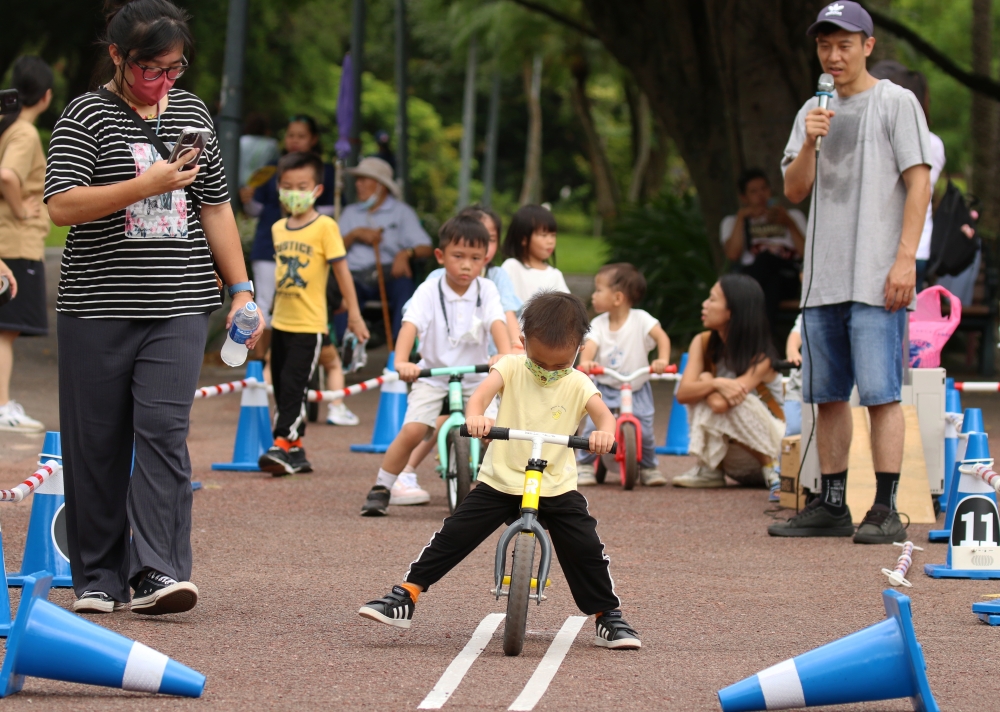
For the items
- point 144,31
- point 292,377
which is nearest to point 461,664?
point 144,31

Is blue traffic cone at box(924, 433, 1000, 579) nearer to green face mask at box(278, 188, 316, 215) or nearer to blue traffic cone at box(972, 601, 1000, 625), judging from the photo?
blue traffic cone at box(972, 601, 1000, 625)

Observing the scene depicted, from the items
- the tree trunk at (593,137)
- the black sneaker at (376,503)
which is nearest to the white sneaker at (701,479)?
the black sneaker at (376,503)

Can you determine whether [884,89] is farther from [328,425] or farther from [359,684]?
[328,425]

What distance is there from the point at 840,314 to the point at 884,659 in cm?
337

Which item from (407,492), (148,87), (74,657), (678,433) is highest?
(148,87)

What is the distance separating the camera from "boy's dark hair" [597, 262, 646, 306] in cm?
951

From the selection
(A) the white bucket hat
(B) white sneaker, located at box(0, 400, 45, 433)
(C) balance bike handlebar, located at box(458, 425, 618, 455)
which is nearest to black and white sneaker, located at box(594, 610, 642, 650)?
(C) balance bike handlebar, located at box(458, 425, 618, 455)

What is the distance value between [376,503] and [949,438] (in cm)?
334

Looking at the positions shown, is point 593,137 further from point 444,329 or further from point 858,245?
point 858,245

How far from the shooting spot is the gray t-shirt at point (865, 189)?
697 centimetres

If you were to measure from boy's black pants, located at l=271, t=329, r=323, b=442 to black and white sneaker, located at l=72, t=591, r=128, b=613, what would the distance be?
399cm

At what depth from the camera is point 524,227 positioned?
944 cm

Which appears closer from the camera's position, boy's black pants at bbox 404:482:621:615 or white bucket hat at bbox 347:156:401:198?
boy's black pants at bbox 404:482:621:615

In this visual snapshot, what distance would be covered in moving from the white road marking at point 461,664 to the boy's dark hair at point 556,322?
1066 mm
